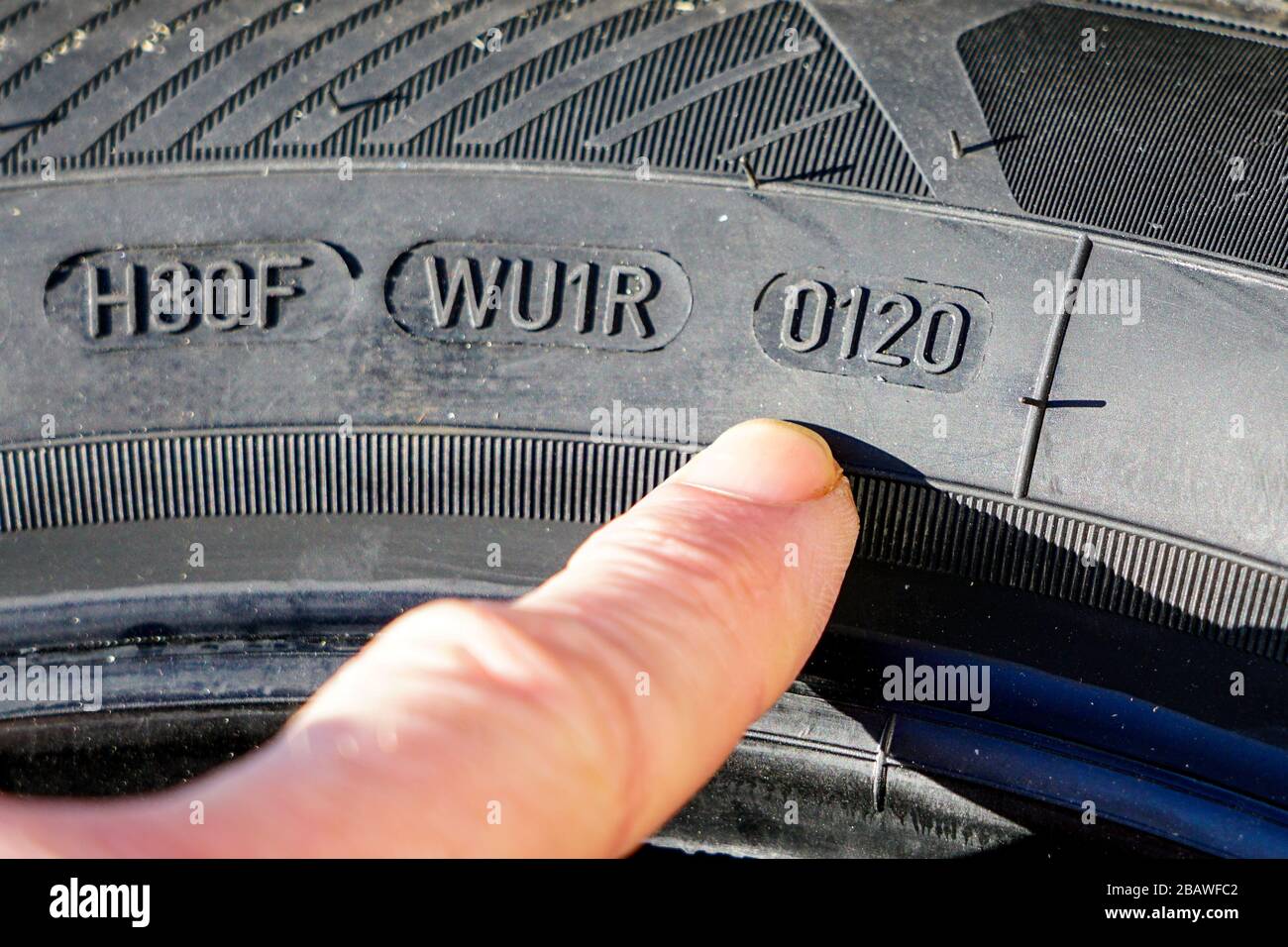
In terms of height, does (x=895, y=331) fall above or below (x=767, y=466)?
above

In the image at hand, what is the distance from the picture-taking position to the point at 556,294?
1.16 m

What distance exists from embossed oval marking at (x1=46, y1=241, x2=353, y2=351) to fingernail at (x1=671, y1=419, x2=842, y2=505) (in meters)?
0.46

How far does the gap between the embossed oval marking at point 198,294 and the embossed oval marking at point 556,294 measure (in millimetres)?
127

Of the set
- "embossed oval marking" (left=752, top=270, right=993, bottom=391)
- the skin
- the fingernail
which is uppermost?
"embossed oval marking" (left=752, top=270, right=993, bottom=391)

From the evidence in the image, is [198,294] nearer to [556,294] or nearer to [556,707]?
[556,294]

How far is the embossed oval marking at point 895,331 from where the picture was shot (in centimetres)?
113

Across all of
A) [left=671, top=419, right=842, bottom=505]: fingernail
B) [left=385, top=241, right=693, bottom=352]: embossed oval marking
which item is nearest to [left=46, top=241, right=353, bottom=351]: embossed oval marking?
[left=385, top=241, right=693, bottom=352]: embossed oval marking

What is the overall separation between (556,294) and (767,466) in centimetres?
31

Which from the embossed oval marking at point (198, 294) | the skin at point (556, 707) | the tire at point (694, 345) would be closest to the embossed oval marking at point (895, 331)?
the tire at point (694, 345)

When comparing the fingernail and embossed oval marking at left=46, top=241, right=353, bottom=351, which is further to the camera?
embossed oval marking at left=46, top=241, right=353, bottom=351

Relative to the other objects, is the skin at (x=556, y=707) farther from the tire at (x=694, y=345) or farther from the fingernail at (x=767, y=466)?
the tire at (x=694, y=345)

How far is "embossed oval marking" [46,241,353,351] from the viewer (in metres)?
1.17

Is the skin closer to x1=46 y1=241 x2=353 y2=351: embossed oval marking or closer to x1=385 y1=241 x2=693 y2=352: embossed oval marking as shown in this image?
x1=385 y1=241 x2=693 y2=352: embossed oval marking

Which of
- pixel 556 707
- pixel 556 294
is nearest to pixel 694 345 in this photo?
pixel 556 294
